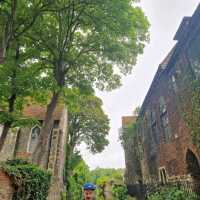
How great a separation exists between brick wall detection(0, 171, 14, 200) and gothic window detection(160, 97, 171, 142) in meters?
10.2

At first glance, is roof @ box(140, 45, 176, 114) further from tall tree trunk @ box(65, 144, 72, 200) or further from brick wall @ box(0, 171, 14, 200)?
tall tree trunk @ box(65, 144, 72, 200)

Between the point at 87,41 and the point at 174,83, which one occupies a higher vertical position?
the point at 87,41

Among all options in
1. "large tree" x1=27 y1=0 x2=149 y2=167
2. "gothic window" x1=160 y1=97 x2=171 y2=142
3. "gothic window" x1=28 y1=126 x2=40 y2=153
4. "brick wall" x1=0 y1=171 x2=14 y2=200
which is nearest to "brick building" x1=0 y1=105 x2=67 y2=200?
"gothic window" x1=28 y1=126 x2=40 y2=153

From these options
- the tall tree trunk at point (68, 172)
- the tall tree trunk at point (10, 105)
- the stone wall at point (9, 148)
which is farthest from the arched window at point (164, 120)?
the tall tree trunk at point (68, 172)

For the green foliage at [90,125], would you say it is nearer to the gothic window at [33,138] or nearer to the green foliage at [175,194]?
the gothic window at [33,138]

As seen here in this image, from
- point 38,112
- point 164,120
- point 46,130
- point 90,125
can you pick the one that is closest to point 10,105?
point 46,130

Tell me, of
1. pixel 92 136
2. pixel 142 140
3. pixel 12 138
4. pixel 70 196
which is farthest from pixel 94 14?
pixel 92 136

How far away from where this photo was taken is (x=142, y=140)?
2016 centimetres

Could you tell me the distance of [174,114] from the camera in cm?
1227

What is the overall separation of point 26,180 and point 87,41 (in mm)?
8574

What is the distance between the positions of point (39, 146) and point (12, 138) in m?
7.46

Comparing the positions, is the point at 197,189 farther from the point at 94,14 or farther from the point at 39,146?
the point at 94,14

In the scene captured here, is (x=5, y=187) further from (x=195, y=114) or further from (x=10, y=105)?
(x=195, y=114)

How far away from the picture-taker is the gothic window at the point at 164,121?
13811mm
